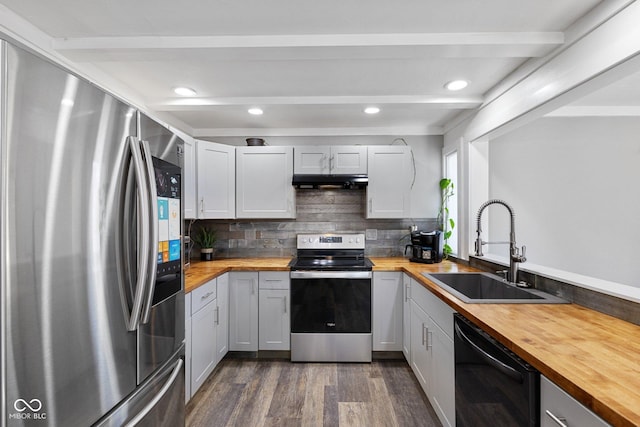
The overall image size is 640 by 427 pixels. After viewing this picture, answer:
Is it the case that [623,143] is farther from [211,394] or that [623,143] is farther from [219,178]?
[211,394]

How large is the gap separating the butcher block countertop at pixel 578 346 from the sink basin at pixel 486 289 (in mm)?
64

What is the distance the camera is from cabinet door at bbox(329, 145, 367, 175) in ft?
10.2

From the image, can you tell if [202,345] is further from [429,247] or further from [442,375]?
[429,247]

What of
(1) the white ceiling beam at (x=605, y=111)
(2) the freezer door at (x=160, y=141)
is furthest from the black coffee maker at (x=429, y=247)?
(2) the freezer door at (x=160, y=141)

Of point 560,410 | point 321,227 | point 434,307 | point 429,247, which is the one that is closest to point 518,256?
point 434,307

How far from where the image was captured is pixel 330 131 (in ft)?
11.0

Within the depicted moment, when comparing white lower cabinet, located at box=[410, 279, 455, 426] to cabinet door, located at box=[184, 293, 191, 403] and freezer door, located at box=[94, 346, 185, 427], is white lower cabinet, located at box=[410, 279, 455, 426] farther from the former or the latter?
cabinet door, located at box=[184, 293, 191, 403]

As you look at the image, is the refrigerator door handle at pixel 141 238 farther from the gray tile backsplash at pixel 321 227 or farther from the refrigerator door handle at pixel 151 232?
the gray tile backsplash at pixel 321 227

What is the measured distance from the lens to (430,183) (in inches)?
134

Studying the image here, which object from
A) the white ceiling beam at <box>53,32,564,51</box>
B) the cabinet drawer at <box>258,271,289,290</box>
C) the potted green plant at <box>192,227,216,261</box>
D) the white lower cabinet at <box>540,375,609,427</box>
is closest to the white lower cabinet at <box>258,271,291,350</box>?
the cabinet drawer at <box>258,271,289,290</box>

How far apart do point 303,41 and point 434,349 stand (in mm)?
2078

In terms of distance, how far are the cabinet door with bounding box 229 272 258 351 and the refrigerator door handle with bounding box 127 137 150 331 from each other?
1819mm

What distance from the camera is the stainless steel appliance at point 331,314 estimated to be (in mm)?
2738

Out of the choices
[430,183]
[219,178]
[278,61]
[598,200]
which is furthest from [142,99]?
[598,200]
